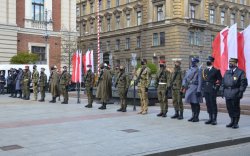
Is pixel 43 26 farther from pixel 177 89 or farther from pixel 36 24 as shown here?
pixel 177 89

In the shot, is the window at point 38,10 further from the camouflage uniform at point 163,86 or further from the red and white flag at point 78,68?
the camouflage uniform at point 163,86

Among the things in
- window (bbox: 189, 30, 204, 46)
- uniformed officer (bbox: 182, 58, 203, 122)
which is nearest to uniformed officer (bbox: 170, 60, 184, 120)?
uniformed officer (bbox: 182, 58, 203, 122)

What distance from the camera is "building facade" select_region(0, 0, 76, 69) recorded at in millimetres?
37156

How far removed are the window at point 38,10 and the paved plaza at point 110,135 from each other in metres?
25.3

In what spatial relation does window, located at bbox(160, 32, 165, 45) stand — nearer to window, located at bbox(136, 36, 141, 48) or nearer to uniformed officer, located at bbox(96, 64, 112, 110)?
window, located at bbox(136, 36, 141, 48)

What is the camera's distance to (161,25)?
2248 inches

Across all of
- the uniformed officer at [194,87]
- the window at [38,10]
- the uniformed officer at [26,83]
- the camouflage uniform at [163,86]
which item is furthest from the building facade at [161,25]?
the uniformed officer at [194,87]

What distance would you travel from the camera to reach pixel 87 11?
7469 cm

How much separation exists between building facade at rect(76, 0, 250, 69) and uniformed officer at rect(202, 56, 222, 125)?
35747 mm

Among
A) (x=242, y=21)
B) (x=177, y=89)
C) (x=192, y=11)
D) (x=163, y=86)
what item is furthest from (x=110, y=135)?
(x=242, y=21)

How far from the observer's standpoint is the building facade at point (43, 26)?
122ft

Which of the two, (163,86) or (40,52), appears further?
(40,52)

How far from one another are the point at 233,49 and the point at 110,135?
5.07 metres

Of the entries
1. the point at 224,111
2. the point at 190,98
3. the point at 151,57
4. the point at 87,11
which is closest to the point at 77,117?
the point at 190,98
